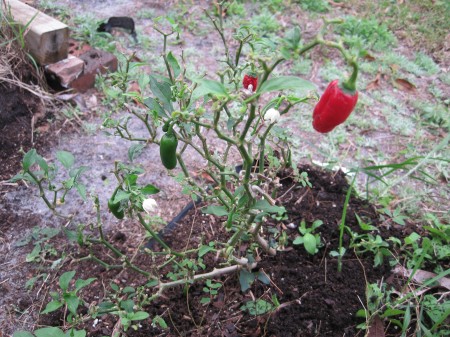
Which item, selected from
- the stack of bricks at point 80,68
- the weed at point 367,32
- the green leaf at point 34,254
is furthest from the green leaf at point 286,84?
the weed at point 367,32

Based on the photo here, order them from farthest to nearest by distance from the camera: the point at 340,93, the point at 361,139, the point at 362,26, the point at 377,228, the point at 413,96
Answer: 1. the point at 362,26
2. the point at 413,96
3. the point at 361,139
4. the point at 377,228
5. the point at 340,93

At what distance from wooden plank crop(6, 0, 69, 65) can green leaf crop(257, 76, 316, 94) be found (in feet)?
6.25

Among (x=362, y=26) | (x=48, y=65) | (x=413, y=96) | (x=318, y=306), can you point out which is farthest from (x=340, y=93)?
(x=362, y=26)

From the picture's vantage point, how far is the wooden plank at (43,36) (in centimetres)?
237

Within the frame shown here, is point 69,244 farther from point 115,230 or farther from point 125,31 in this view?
point 125,31

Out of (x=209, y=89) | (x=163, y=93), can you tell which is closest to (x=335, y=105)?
(x=209, y=89)

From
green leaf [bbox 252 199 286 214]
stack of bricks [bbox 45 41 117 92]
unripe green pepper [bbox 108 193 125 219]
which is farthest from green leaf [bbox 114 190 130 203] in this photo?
stack of bricks [bbox 45 41 117 92]

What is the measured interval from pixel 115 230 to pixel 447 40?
9.94 feet

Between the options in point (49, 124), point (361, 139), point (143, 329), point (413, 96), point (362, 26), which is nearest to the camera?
point (143, 329)

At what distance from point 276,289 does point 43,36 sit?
1.81m

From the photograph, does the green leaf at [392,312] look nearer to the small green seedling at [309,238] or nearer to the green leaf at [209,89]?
the small green seedling at [309,238]

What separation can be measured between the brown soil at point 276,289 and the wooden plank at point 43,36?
47.6 inches

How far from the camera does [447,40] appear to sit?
11.4ft

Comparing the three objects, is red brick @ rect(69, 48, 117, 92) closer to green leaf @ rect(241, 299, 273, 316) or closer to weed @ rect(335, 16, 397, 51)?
green leaf @ rect(241, 299, 273, 316)
